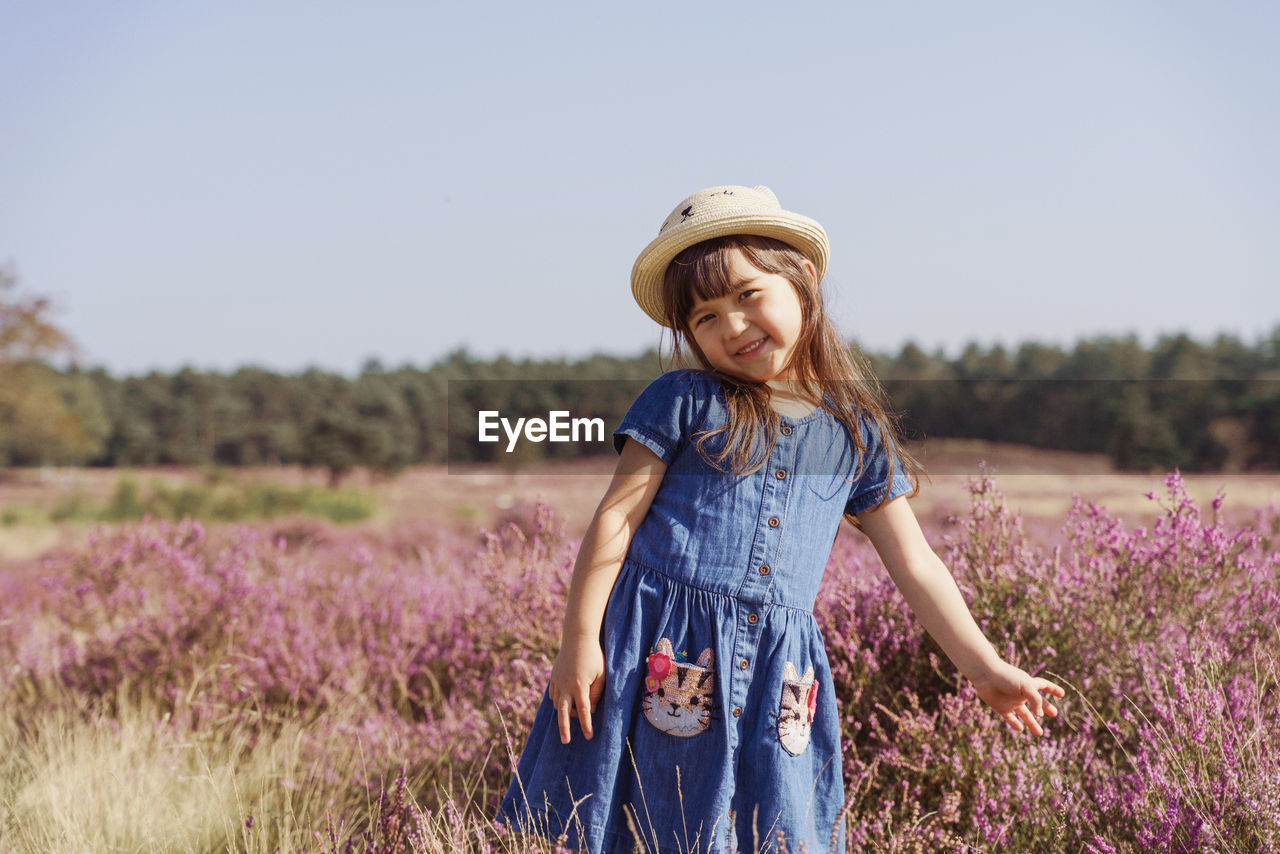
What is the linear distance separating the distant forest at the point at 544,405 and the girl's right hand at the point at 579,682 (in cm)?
1625

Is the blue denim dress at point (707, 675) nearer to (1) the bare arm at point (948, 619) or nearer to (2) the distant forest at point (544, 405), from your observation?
(1) the bare arm at point (948, 619)

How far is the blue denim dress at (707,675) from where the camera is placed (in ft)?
5.19

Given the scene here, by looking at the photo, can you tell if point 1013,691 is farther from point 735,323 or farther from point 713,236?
point 713,236

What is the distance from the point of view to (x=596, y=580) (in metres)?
1.65

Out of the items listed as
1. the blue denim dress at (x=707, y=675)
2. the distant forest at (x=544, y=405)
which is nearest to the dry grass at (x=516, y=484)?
the distant forest at (x=544, y=405)

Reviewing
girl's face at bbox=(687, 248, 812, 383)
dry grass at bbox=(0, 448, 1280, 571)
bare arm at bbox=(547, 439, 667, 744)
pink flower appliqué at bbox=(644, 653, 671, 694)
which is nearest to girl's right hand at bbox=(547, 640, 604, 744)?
bare arm at bbox=(547, 439, 667, 744)

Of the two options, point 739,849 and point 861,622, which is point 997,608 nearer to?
point 861,622

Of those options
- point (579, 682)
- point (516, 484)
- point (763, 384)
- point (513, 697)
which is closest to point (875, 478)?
point (763, 384)

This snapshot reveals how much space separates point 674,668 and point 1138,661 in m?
1.53

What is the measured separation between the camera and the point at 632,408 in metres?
1.70

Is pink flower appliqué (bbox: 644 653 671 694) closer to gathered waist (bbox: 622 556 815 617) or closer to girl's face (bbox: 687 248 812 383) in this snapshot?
gathered waist (bbox: 622 556 815 617)

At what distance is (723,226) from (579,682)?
924 millimetres

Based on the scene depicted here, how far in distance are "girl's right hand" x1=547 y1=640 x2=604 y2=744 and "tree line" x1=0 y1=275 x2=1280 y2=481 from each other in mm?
15961

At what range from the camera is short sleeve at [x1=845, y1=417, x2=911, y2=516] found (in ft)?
5.94
